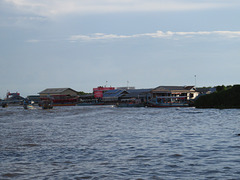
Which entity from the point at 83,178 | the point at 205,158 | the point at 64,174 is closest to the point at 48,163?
the point at 64,174

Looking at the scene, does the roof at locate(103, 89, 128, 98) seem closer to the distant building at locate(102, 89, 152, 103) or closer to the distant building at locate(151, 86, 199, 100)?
the distant building at locate(102, 89, 152, 103)

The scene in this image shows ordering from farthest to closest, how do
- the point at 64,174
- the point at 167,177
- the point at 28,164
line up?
the point at 28,164, the point at 64,174, the point at 167,177

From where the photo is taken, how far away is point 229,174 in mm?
13922

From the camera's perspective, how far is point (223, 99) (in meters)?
90.2

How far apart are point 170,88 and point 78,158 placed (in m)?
145

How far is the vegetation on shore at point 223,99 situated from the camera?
281ft

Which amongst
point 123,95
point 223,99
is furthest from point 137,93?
point 223,99

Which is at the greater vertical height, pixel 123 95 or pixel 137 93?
pixel 137 93

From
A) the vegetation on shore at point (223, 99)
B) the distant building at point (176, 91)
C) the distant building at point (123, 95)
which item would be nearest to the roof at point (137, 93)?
the distant building at point (123, 95)

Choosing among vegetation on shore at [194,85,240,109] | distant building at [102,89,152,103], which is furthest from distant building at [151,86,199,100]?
vegetation on shore at [194,85,240,109]

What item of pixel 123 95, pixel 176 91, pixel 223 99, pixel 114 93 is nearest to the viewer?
pixel 223 99

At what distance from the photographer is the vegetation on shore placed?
85750 millimetres

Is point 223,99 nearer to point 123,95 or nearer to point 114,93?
point 123,95

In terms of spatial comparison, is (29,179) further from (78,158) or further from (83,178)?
(78,158)
